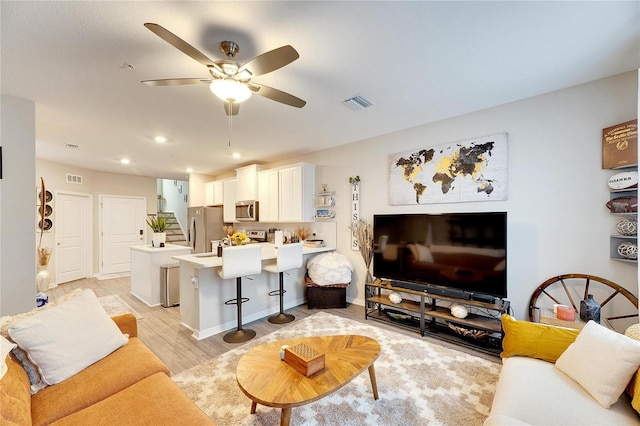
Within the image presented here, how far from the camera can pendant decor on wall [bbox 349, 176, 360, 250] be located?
4.23 m

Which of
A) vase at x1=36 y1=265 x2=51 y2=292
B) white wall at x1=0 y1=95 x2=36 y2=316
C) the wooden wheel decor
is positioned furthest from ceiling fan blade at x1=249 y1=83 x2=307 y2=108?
vase at x1=36 y1=265 x2=51 y2=292

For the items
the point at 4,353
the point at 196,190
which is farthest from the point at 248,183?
the point at 4,353

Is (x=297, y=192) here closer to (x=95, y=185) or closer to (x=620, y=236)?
(x=620, y=236)

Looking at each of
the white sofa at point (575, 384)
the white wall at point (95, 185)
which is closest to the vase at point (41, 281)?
the white wall at point (95, 185)

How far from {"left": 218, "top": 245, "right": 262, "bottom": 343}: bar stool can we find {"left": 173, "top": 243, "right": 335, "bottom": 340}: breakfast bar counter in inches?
6.4

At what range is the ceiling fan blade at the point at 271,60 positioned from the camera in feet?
4.99

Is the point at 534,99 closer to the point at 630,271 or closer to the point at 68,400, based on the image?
the point at 630,271

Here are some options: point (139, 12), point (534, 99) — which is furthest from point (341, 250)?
point (139, 12)

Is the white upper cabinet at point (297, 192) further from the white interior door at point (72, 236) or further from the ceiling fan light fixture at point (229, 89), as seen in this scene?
the white interior door at point (72, 236)

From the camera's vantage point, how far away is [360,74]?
2.30m

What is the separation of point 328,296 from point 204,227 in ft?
12.0

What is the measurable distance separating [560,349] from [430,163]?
234 centimetres

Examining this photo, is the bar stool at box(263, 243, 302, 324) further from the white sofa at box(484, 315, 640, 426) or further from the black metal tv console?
the white sofa at box(484, 315, 640, 426)

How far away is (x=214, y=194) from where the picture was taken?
674 centimetres
